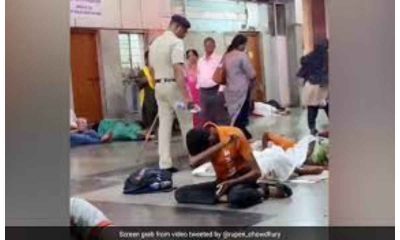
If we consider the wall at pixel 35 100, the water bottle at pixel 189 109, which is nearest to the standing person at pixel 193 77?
the water bottle at pixel 189 109

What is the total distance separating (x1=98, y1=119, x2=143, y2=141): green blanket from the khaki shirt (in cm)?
20

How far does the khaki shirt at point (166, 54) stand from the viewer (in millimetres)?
2232

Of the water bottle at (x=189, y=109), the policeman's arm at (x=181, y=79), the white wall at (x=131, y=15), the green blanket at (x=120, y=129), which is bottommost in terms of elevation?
the green blanket at (x=120, y=129)

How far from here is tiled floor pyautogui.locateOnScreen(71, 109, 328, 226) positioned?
2.25 meters

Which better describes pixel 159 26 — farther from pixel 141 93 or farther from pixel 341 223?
pixel 341 223

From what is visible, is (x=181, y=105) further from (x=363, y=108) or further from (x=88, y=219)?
(x=363, y=108)

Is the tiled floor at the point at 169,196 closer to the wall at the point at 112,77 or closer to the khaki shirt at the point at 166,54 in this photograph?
→ the wall at the point at 112,77

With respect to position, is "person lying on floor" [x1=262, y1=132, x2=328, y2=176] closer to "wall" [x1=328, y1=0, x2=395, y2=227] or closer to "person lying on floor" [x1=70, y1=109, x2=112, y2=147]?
"wall" [x1=328, y1=0, x2=395, y2=227]

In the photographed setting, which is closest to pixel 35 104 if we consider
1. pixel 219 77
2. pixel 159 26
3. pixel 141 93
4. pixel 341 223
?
pixel 141 93

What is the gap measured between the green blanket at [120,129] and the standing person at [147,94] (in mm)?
42

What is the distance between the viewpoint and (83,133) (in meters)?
2.27

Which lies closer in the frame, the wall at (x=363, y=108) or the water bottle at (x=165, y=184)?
the wall at (x=363, y=108)

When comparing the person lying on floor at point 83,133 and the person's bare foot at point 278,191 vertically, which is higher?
the person lying on floor at point 83,133
